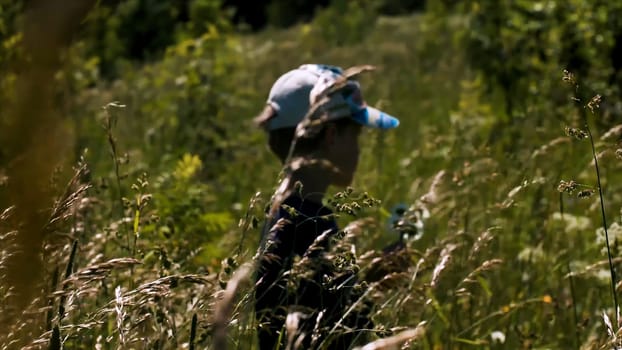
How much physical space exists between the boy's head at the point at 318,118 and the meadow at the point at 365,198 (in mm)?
220

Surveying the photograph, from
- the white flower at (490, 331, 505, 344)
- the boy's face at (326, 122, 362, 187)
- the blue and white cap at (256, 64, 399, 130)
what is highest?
the blue and white cap at (256, 64, 399, 130)

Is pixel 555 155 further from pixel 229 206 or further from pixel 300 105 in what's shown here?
pixel 300 105

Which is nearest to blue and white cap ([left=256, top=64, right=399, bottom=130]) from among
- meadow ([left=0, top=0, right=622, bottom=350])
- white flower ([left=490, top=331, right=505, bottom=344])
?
meadow ([left=0, top=0, right=622, bottom=350])

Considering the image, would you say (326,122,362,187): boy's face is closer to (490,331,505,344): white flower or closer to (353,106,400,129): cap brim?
(353,106,400,129): cap brim

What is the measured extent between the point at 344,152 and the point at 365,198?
2.74ft

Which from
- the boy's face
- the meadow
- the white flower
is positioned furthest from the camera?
the boy's face

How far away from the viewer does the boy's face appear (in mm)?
2514

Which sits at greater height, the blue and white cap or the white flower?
the blue and white cap

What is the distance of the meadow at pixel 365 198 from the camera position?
3.67ft

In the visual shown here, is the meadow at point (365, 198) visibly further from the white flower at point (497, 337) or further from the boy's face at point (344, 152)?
the boy's face at point (344, 152)

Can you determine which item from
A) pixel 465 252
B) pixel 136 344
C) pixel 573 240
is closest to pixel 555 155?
pixel 573 240

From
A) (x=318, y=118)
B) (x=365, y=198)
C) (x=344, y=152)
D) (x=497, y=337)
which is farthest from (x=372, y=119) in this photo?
(x=365, y=198)

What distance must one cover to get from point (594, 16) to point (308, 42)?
986 centimetres

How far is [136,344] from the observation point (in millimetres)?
1567
